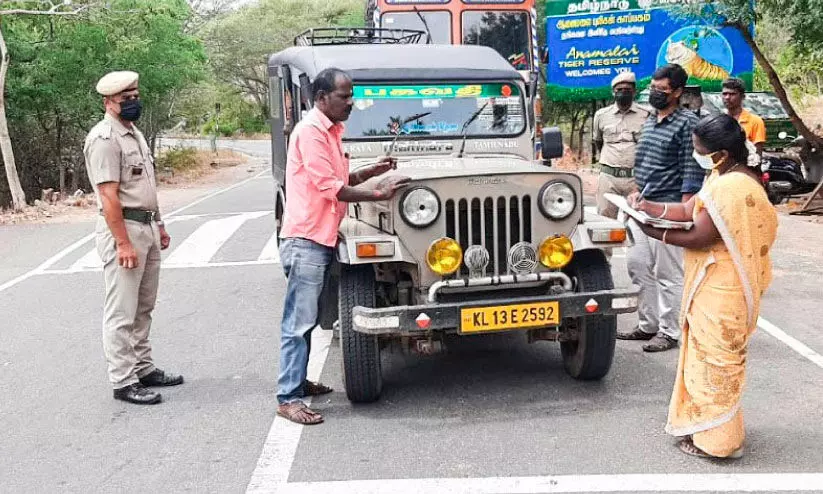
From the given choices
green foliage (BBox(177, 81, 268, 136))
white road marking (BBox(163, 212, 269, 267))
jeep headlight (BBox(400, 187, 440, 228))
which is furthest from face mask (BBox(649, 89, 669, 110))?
green foliage (BBox(177, 81, 268, 136))

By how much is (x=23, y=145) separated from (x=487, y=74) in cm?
2265

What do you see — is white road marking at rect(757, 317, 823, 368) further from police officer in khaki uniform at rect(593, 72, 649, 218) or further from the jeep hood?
the jeep hood

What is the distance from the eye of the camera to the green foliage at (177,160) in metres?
32.7

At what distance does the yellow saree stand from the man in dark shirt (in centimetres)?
183

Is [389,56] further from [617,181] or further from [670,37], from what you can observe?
[670,37]

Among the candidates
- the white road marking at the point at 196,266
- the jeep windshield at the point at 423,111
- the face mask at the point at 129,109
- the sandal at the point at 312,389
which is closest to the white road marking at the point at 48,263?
the white road marking at the point at 196,266

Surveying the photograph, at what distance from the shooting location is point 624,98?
7121mm

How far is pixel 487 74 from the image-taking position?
22.1 ft

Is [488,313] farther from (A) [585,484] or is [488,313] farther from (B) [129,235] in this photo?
(B) [129,235]

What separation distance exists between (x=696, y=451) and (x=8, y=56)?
19751 millimetres

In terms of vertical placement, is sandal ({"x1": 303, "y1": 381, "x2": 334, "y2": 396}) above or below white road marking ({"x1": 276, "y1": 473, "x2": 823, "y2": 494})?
below

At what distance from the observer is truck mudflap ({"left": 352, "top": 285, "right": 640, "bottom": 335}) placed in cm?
496

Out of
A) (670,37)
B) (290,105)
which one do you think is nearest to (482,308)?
(290,105)

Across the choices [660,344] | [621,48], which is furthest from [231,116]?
[660,344]
